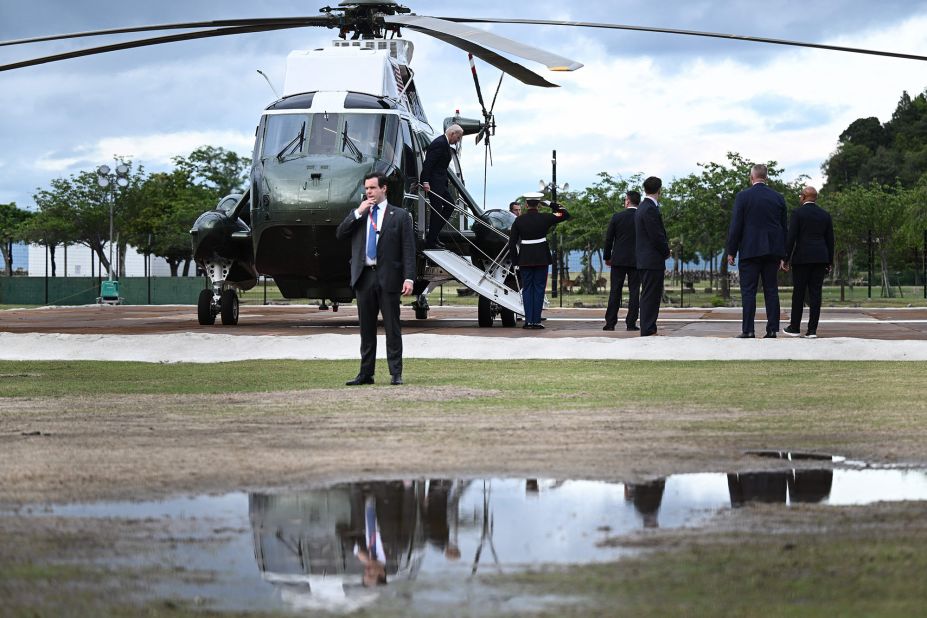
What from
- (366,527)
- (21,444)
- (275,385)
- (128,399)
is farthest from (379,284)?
(366,527)

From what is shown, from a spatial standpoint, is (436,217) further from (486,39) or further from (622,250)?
(486,39)

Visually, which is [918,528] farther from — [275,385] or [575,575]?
[275,385]

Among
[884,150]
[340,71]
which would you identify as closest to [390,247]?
[340,71]

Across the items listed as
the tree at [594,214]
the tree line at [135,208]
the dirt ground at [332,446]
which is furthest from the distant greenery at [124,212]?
the dirt ground at [332,446]

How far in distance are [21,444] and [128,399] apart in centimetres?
293

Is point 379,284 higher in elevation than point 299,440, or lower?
higher

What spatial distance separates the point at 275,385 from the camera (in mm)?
11969

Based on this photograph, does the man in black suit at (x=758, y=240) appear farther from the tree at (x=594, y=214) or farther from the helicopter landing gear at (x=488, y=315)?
the tree at (x=594, y=214)

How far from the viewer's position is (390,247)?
1202 centimetres

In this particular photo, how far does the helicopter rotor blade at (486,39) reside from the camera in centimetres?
1326

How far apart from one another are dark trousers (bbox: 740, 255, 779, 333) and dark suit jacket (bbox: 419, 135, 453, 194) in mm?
6612

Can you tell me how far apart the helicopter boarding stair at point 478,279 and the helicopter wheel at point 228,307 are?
13.9 feet

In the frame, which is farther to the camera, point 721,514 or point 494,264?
point 494,264

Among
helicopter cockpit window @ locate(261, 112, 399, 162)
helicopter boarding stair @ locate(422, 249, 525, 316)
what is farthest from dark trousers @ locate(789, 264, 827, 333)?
helicopter cockpit window @ locate(261, 112, 399, 162)
